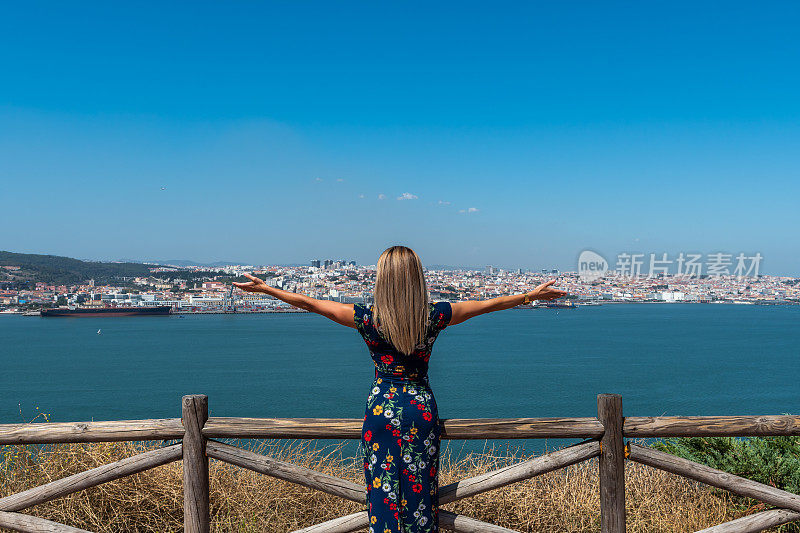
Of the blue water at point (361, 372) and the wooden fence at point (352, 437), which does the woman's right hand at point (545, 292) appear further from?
the blue water at point (361, 372)

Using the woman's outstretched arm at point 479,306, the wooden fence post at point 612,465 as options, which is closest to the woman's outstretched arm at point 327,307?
the woman's outstretched arm at point 479,306

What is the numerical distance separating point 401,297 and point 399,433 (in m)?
0.52

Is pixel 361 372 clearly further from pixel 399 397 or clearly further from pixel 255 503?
pixel 399 397

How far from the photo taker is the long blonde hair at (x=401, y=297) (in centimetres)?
221

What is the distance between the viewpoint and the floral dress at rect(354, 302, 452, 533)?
2.29m

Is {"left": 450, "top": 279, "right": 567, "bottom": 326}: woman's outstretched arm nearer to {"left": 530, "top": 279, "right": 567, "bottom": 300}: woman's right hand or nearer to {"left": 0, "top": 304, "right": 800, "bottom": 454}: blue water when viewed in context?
{"left": 530, "top": 279, "right": 567, "bottom": 300}: woman's right hand

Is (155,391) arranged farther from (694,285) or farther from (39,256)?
(694,285)

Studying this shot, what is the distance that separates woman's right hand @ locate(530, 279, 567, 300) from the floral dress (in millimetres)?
521

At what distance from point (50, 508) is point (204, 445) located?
1677 mm

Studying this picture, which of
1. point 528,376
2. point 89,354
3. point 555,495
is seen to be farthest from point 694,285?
point 555,495

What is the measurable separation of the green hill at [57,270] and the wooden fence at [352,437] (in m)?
121

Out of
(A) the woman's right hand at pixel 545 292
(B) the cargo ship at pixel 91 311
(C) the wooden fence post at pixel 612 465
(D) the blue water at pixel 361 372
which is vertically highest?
(A) the woman's right hand at pixel 545 292

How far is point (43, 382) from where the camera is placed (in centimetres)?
3675

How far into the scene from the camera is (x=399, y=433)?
229 centimetres
